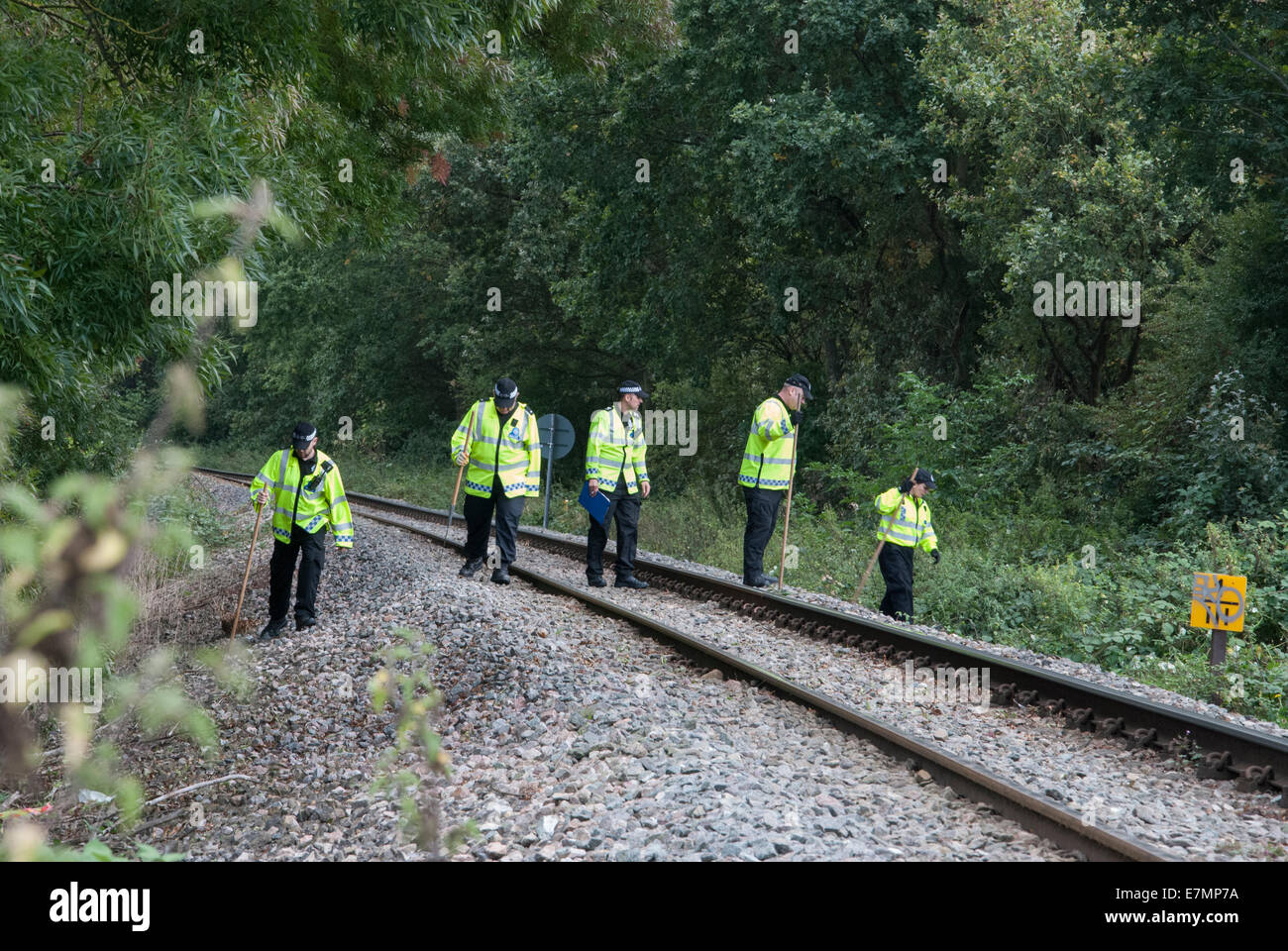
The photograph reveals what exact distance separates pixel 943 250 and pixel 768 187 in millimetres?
3977

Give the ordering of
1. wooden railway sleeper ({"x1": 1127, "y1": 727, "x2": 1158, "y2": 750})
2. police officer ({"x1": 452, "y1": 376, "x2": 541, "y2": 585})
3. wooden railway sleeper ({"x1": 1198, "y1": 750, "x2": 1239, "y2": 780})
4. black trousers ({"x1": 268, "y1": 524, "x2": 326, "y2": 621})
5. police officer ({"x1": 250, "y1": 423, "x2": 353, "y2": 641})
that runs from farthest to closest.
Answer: police officer ({"x1": 452, "y1": 376, "x2": 541, "y2": 585})
black trousers ({"x1": 268, "y1": 524, "x2": 326, "y2": 621})
police officer ({"x1": 250, "y1": 423, "x2": 353, "y2": 641})
wooden railway sleeper ({"x1": 1127, "y1": 727, "x2": 1158, "y2": 750})
wooden railway sleeper ({"x1": 1198, "y1": 750, "x2": 1239, "y2": 780})

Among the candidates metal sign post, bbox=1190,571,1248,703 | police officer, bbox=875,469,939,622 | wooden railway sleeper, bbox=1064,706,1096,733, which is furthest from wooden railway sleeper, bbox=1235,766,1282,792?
police officer, bbox=875,469,939,622

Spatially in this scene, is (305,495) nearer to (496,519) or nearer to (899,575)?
(496,519)

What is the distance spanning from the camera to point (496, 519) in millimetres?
12234

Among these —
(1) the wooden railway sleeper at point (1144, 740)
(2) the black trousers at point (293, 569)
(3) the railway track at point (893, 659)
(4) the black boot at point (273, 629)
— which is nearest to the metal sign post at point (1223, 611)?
(3) the railway track at point (893, 659)

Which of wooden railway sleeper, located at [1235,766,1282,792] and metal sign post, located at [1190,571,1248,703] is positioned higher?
metal sign post, located at [1190,571,1248,703]

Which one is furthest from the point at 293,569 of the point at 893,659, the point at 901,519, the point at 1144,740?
the point at 1144,740

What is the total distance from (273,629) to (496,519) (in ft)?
8.72

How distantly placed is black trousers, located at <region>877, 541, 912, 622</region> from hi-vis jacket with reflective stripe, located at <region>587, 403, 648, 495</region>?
278cm

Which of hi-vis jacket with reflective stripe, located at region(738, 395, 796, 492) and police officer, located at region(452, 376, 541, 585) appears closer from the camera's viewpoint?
hi-vis jacket with reflective stripe, located at region(738, 395, 796, 492)

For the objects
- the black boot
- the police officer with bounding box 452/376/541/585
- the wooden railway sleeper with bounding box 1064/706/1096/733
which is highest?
the police officer with bounding box 452/376/541/585

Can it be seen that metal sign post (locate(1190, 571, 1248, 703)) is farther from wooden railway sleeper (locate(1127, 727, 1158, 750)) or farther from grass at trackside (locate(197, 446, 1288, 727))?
wooden railway sleeper (locate(1127, 727, 1158, 750))

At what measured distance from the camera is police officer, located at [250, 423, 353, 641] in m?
10.4

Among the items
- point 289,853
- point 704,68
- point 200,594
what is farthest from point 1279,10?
point 200,594
